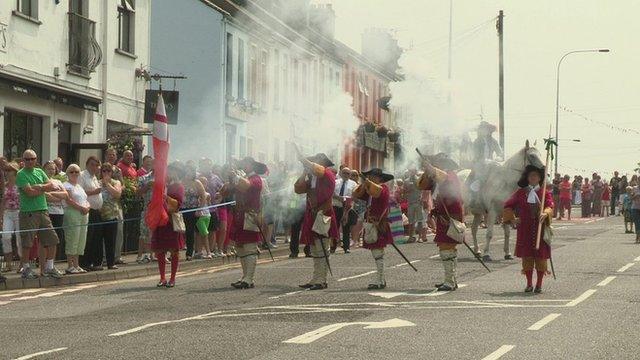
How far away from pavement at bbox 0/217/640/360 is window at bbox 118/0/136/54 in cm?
1293

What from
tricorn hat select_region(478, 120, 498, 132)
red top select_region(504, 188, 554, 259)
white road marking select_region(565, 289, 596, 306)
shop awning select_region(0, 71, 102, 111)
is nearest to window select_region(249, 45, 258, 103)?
shop awning select_region(0, 71, 102, 111)

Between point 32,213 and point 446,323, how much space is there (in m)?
8.66

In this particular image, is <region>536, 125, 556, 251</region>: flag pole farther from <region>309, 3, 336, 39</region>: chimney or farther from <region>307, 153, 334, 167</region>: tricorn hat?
<region>309, 3, 336, 39</region>: chimney

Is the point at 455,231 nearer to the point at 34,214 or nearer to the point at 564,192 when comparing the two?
the point at 34,214

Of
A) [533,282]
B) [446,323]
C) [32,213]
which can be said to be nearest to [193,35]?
[32,213]

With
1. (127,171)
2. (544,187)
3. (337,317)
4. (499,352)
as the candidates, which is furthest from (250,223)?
(499,352)

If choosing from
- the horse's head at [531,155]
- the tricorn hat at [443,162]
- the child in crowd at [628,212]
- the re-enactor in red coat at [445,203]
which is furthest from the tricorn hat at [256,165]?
the child in crowd at [628,212]

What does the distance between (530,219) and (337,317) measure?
4595 millimetres

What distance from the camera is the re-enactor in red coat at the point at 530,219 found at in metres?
18.5

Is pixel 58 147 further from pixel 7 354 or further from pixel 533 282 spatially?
pixel 7 354

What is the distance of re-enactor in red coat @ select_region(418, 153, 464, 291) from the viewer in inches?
744

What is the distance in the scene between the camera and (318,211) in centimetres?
1970

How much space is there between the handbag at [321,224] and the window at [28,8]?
11.8 meters

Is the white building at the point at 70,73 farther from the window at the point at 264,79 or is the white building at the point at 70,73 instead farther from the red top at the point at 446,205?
the red top at the point at 446,205
